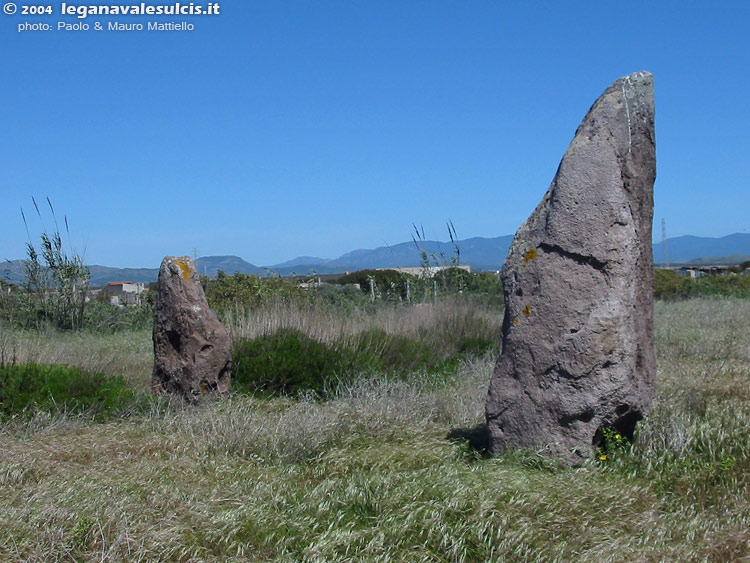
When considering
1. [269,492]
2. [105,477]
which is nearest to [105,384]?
[105,477]

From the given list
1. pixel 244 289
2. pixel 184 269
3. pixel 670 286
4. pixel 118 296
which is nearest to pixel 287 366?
pixel 184 269

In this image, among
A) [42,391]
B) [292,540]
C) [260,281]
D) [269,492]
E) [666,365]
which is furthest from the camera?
[260,281]

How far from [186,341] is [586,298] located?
14.0 feet

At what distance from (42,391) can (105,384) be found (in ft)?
2.28

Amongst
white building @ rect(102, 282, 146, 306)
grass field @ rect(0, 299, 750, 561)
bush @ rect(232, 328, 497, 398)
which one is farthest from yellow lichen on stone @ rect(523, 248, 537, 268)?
white building @ rect(102, 282, 146, 306)

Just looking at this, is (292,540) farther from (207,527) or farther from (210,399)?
(210,399)

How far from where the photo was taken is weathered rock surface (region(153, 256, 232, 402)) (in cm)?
750

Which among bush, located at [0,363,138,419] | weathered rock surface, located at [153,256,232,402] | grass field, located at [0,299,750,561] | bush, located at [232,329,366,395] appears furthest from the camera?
bush, located at [232,329,366,395]

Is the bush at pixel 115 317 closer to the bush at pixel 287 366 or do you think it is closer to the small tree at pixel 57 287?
the small tree at pixel 57 287

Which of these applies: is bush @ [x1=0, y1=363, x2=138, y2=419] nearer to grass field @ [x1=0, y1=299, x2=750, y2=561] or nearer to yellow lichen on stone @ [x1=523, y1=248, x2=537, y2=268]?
grass field @ [x1=0, y1=299, x2=750, y2=561]

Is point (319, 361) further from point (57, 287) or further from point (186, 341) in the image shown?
point (57, 287)

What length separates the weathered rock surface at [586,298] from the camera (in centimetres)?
481

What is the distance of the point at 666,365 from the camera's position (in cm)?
838

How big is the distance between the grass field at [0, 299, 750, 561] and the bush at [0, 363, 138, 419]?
0.80ft
